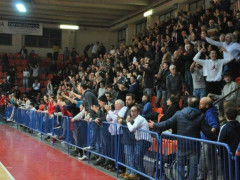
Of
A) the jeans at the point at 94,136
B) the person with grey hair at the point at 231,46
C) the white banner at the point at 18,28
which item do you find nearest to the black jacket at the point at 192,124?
the jeans at the point at 94,136

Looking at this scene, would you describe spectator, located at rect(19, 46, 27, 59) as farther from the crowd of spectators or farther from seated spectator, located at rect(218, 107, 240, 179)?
seated spectator, located at rect(218, 107, 240, 179)

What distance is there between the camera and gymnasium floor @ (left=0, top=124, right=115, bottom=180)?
884cm

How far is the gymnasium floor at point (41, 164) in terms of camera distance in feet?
29.0

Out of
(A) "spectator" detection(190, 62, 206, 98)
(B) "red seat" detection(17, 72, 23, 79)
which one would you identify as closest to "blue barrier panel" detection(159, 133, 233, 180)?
(A) "spectator" detection(190, 62, 206, 98)

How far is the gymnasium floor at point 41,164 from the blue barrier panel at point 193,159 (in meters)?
2.25

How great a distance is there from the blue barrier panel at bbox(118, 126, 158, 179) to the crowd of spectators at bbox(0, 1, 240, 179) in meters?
0.04

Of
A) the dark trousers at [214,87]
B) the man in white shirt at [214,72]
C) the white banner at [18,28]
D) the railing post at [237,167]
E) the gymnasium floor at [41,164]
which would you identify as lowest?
the gymnasium floor at [41,164]

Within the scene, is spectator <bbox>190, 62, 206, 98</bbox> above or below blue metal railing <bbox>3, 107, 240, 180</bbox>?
above

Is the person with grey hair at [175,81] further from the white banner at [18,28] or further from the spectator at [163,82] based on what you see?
the white banner at [18,28]

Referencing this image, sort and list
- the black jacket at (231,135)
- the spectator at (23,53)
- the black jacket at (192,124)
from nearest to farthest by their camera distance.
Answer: the black jacket at (231,135) → the black jacket at (192,124) → the spectator at (23,53)

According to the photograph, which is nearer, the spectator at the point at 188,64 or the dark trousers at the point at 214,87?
the dark trousers at the point at 214,87

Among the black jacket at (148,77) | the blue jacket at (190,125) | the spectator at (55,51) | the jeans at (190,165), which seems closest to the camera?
the jeans at (190,165)

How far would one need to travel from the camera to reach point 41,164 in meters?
10.4

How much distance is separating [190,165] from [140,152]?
188 cm
